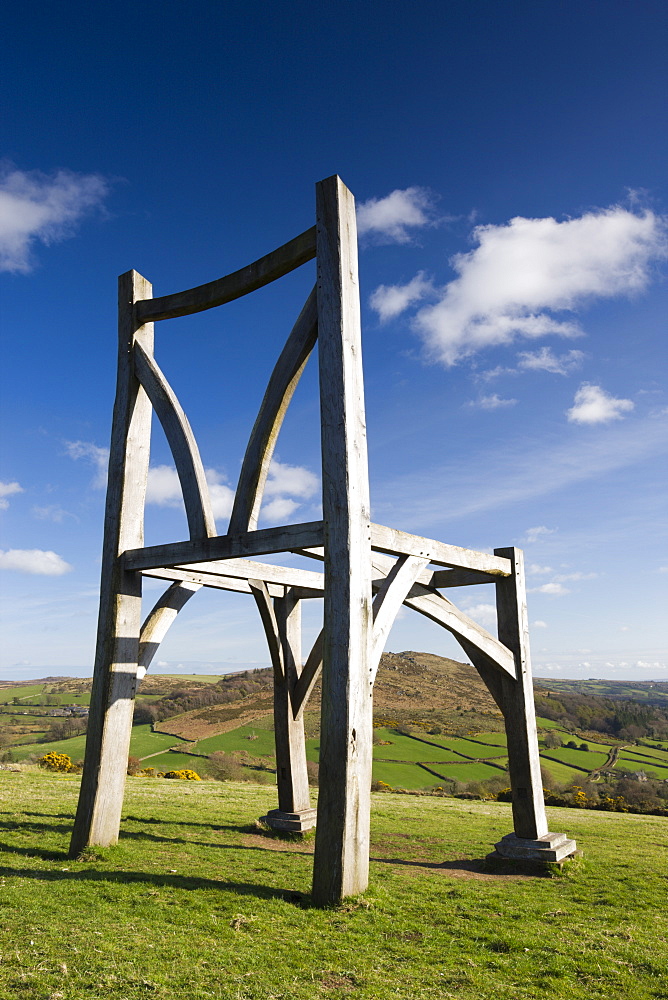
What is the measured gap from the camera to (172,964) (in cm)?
415

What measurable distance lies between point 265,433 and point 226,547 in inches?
51.4

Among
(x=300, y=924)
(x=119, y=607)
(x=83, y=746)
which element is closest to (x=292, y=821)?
(x=119, y=607)

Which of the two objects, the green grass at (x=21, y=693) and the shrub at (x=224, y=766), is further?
the green grass at (x=21, y=693)

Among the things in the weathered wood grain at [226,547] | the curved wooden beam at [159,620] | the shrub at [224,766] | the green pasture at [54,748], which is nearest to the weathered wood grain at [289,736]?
the curved wooden beam at [159,620]

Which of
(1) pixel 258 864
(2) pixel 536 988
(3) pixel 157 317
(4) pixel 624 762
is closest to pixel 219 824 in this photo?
(1) pixel 258 864

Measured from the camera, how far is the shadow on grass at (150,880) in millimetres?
5878

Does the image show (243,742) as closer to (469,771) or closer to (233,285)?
(469,771)

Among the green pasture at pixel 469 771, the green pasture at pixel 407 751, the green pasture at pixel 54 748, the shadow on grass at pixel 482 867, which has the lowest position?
the green pasture at pixel 469 771

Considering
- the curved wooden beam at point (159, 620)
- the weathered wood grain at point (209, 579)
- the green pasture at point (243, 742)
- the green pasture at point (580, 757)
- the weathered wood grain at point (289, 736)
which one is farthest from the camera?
the green pasture at point (580, 757)

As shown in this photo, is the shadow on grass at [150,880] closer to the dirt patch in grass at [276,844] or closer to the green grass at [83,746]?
the dirt patch in grass at [276,844]

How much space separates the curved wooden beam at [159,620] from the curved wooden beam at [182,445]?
1429mm

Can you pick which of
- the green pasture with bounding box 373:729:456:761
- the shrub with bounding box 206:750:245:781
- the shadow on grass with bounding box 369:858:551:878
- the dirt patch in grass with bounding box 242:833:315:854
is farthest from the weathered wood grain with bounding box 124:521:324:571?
the green pasture with bounding box 373:729:456:761

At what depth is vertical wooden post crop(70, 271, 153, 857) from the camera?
722 centimetres

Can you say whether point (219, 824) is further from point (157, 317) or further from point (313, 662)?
point (157, 317)
